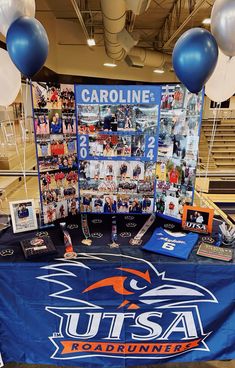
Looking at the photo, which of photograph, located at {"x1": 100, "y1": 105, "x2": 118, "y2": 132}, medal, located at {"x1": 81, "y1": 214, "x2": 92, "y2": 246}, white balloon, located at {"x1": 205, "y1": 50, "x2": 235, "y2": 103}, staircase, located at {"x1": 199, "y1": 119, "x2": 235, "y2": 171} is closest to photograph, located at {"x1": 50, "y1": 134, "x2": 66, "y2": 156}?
photograph, located at {"x1": 100, "y1": 105, "x2": 118, "y2": 132}

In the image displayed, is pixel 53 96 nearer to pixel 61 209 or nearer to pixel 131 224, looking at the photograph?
pixel 61 209

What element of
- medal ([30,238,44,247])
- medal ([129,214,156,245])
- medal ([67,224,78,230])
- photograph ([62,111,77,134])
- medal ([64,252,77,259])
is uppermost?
photograph ([62,111,77,134])

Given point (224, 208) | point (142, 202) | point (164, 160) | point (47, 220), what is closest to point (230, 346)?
point (142, 202)

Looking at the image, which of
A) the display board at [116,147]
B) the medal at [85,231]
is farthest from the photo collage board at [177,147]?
the medal at [85,231]

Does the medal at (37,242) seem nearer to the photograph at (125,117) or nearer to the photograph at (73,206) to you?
the photograph at (73,206)

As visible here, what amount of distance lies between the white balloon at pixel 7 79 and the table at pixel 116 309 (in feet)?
3.57

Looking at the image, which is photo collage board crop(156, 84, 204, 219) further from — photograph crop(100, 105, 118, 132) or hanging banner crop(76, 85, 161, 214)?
Result: photograph crop(100, 105, 118, 132)

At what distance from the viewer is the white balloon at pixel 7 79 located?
5.86 feet

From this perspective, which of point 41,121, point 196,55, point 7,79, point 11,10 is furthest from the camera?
point 41,121

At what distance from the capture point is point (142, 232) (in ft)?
6.28

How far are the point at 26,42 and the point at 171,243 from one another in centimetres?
140

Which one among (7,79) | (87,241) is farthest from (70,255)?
(7,79)

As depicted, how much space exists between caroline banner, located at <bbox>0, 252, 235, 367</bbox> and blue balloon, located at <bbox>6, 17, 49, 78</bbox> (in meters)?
A: 1.10

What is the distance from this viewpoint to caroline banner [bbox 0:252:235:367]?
1527mm
